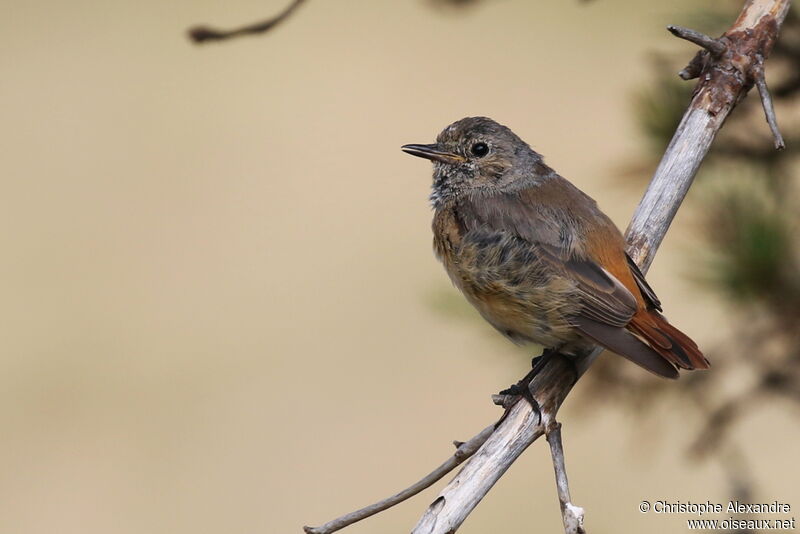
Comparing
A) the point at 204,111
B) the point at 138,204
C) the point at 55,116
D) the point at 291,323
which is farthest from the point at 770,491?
the point at 55,116

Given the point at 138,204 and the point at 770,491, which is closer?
the point at 770,491

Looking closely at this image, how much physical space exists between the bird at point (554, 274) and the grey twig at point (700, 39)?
0.67 m

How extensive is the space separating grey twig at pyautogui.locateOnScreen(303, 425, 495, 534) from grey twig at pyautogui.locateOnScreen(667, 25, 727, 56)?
3.95ft

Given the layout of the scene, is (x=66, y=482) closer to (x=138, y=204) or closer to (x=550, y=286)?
(x=138, y=204)

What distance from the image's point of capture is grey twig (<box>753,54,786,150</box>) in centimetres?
302

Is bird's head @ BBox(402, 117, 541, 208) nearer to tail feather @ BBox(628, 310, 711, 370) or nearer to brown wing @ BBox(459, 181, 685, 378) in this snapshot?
brown wing @ BBox(459, 181, 685, 378)

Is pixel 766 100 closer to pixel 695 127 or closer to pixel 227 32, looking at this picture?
pixel 695 127

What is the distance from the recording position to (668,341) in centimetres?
338

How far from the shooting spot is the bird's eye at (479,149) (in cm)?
422

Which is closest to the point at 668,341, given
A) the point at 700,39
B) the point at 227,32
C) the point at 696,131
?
the point at 696,131

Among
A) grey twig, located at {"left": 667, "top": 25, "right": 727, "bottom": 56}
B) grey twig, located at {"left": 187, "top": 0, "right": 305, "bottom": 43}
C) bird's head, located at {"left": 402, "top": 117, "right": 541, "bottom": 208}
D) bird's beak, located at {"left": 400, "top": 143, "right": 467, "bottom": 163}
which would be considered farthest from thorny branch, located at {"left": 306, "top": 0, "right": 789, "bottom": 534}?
grey twig, located at {"left": 187, "top": 0, "right": 305, "bottom": 43}

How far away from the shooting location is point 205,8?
979 centimetres

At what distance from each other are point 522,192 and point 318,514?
303cm

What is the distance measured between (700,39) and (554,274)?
87 centimetres
